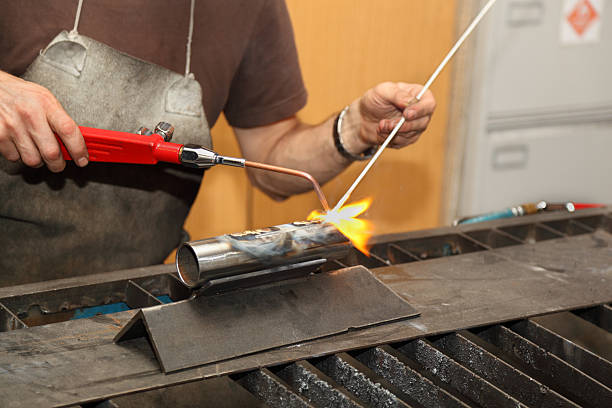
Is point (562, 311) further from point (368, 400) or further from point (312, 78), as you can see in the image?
point (312, 78)

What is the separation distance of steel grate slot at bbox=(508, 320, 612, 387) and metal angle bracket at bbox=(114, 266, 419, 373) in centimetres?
15

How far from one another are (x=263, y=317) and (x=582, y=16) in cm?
235

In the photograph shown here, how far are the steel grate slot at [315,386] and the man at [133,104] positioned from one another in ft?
1.56

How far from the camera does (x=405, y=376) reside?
2.83 feet

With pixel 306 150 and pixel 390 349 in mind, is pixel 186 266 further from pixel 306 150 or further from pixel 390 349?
pixel 306 150

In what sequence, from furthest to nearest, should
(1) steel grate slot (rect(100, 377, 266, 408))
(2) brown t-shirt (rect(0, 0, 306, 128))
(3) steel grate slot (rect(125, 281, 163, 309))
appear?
1. (2) brown t-shirt (rect(0, 0, 306, 128))
2. (3) steel grate slot (rect(125, 281, 163, 309))
3. (1) steel grate slot (rect(100, 377, 266, 408))

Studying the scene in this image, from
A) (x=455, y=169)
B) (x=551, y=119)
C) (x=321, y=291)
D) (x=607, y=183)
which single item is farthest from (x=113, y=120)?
(x=607, y=183)

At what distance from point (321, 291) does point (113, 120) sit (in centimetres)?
58

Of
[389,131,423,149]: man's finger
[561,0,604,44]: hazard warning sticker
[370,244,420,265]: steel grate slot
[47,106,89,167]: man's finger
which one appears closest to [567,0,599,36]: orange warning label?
[561,0,604,44]: hazard warning sticker

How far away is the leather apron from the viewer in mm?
1294

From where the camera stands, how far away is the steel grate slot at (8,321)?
36.8 inches

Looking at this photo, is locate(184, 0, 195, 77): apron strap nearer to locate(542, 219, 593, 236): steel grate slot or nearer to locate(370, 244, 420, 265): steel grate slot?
locate(370, 244, 420, 265): steel grate slot

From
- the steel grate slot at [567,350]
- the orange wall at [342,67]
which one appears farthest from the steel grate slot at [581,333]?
the orange wall at [342,67]

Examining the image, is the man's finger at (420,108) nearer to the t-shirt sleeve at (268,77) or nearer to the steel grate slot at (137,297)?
the t-shirt sleeve at (268,77)
